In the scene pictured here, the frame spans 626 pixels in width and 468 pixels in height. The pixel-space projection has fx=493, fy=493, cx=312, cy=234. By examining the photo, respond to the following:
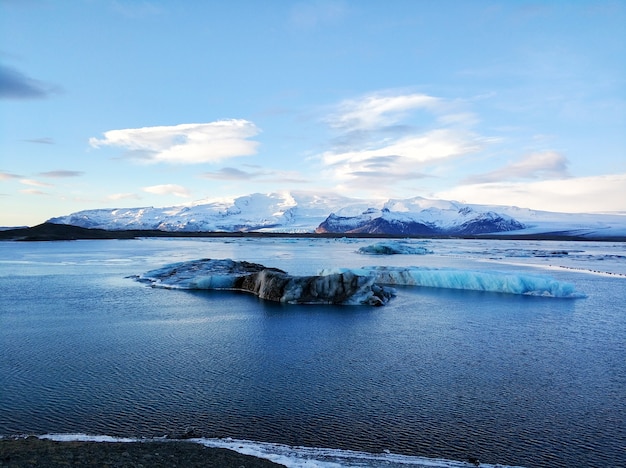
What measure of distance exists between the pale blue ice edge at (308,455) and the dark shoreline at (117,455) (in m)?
0.22

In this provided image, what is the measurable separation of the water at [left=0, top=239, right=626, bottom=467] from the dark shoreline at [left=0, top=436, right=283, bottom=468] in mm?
813

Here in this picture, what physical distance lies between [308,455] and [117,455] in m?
2.08

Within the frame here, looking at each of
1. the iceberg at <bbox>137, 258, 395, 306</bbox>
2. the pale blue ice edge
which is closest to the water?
the pale blue ice edge

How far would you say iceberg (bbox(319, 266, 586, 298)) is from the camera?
19.3 m

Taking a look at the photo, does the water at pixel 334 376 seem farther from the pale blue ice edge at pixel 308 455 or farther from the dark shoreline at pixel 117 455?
the dark shoreline at pixel 117 455

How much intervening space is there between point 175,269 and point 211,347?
14036 millimetres

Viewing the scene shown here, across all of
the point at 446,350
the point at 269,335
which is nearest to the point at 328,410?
the point at 446,350

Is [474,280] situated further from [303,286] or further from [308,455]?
[308,455]

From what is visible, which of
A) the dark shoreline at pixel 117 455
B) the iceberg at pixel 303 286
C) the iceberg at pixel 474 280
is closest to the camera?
the dark shoreline at pixel 117 455

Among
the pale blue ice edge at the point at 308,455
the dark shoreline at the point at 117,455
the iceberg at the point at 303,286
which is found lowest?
the pale blue ice edge at the point at 308,455

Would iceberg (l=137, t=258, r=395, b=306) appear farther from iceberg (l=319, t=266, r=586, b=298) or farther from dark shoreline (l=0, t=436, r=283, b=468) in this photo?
dark shoreline (l=0, t=436, r=283, b=468)

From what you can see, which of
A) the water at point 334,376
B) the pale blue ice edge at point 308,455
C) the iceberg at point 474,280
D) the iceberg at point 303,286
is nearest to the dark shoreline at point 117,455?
the pale blue ice edge at point 308,455

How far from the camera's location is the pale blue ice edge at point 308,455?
5477mm

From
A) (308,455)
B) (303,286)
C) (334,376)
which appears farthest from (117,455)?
(303,286)
